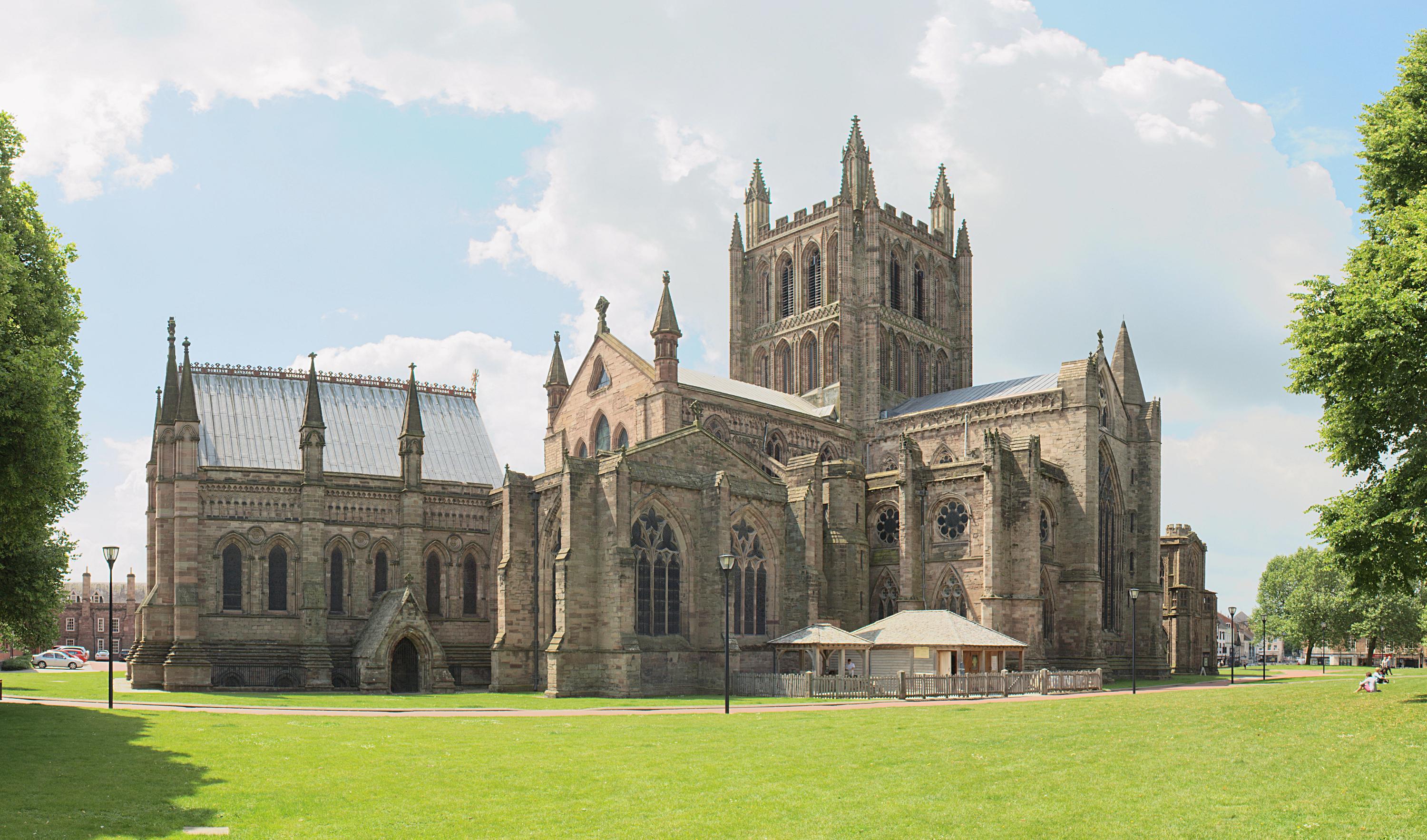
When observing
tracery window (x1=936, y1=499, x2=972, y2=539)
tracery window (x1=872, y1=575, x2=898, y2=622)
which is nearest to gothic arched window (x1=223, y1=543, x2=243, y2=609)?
tracery window (x1=872, y1=575, x2=898, y2=622)

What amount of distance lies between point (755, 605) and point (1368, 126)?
2796 centimetres

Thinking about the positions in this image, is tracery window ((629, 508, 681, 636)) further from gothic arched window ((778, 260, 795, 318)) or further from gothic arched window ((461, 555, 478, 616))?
gothic arched window ((778, 260, 795, 318))

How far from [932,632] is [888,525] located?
12610 mm

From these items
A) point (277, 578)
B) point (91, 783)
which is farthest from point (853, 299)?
point (91, 783)

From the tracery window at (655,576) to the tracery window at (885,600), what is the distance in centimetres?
1320

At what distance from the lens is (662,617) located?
43.3m

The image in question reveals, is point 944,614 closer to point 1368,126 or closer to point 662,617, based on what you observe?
point 662,617

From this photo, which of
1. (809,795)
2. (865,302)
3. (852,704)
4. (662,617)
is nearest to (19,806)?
(809,795)

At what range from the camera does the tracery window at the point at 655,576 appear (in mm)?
42719

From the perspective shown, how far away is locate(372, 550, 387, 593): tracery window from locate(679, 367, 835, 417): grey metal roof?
15827 mm

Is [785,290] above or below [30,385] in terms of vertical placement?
above

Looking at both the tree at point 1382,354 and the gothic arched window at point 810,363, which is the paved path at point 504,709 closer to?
the tree at point 1382,354

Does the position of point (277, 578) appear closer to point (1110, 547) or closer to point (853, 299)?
point (853, 299)

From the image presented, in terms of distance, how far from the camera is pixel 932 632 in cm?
4197
